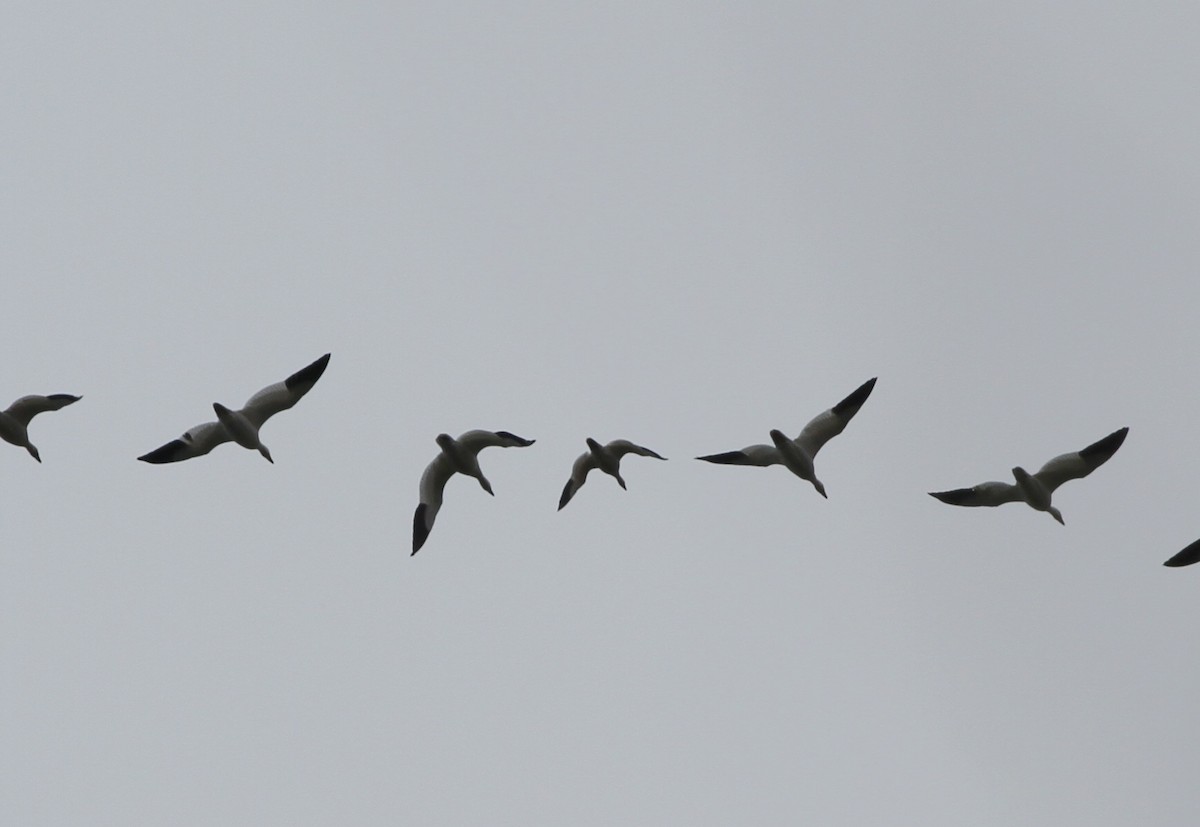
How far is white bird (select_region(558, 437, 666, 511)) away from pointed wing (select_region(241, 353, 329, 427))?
16.7 feet

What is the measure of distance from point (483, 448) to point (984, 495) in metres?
8.97

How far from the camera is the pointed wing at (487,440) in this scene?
94.8 feet

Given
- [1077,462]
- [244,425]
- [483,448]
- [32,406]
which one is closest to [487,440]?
[483,448]

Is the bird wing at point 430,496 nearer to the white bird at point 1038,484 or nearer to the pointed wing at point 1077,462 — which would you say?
the white bird at point 1038,484

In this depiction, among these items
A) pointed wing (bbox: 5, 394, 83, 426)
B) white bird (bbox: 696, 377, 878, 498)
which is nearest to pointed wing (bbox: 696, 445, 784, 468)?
white bird (bbox: 696, 377, 878, 498)

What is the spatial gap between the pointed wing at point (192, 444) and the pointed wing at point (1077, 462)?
1443 centimetres

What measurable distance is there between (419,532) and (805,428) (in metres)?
7.35

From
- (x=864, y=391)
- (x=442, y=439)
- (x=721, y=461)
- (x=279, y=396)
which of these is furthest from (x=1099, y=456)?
(x=279, y=396)

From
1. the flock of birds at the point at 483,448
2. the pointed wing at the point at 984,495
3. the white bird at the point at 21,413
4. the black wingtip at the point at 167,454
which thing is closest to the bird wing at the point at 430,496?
the flock of birds at the point at 483,448

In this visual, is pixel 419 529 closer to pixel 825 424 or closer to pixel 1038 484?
pixel 825 424

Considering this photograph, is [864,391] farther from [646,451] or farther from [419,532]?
[419,532]

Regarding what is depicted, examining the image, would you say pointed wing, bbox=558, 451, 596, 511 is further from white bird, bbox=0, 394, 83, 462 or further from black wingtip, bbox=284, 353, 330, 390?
white bird, bbox=0, 394, 83, 462

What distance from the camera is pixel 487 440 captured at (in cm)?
2920

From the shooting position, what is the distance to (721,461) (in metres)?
29.2
